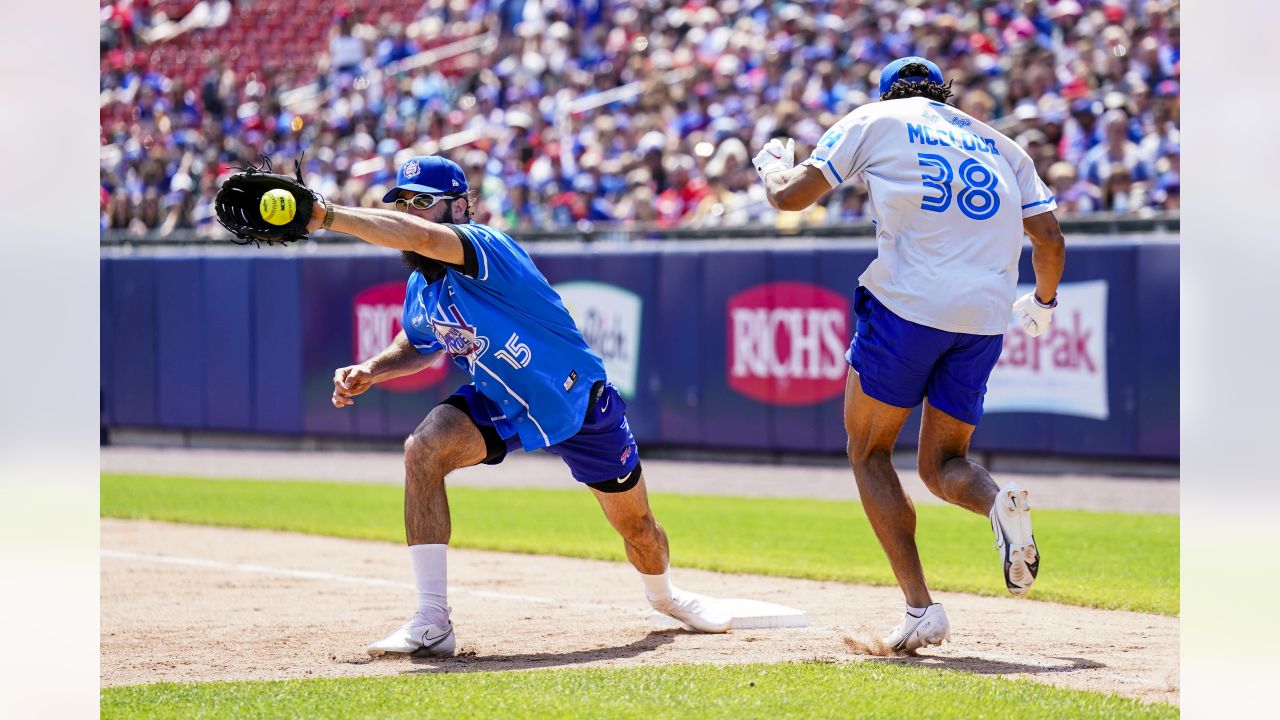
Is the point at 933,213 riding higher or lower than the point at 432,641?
higher

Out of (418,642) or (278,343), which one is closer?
(418,642)

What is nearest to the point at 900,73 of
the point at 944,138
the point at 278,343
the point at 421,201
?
the point at 944,138

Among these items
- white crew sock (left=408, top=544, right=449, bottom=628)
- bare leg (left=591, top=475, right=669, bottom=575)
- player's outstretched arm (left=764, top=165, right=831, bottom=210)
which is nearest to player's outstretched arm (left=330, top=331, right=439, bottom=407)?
white crew sock (left=408, top=544, right=449, bottom=628)

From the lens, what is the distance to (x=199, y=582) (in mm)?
7957

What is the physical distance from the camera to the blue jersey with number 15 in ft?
18.0

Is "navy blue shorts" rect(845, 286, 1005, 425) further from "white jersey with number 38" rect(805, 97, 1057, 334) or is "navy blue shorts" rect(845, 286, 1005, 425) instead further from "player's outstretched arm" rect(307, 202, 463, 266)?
"player's outstretched arm" rect(307, 202, 463, 266)

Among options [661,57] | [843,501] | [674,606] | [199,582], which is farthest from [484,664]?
[661,57]

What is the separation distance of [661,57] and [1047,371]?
28.9 feet

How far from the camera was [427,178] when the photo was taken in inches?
219

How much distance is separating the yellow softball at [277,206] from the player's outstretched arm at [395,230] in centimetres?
8

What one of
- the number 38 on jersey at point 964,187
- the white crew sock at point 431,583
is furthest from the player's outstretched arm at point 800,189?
the white crew sock at point 431,583

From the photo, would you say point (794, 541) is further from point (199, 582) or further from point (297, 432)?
point (297, 432)

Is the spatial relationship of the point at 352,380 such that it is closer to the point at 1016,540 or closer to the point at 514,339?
the point at 514,339

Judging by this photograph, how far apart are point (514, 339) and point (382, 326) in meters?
11.1
